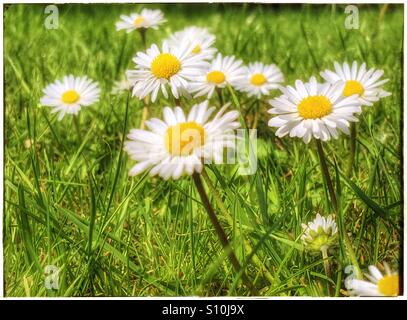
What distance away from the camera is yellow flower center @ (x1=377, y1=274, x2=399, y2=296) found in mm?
787

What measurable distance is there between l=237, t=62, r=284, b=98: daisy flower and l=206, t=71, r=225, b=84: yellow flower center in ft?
0.19

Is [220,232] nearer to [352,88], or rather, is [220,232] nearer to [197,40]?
[352,88]

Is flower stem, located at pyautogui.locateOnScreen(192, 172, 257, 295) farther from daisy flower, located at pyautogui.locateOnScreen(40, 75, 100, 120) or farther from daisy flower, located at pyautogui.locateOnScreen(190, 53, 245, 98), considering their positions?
daisy flower, located at pyautogui.locateOnScreen(40, 75, 100, 120)

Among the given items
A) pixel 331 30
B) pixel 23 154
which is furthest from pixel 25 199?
pixel 331 30

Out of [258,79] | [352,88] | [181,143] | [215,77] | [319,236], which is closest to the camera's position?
[181,143]

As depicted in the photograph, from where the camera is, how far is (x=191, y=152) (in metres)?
0.64

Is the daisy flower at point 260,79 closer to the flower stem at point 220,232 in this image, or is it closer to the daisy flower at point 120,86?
the daisy flower at point 120,86

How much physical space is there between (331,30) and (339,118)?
0.56 meters

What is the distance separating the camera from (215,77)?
3.39 feet

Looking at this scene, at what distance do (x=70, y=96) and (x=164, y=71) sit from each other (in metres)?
0.32

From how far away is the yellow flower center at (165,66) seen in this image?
826 millimetres

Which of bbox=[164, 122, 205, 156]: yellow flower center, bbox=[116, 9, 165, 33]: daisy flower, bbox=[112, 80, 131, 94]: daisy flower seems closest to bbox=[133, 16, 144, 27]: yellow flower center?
bbox=[116, 9, 165, 33]: daisy flower

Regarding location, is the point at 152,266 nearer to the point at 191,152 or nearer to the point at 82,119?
the point at 191,152

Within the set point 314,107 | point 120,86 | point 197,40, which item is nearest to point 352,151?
point 314,107
